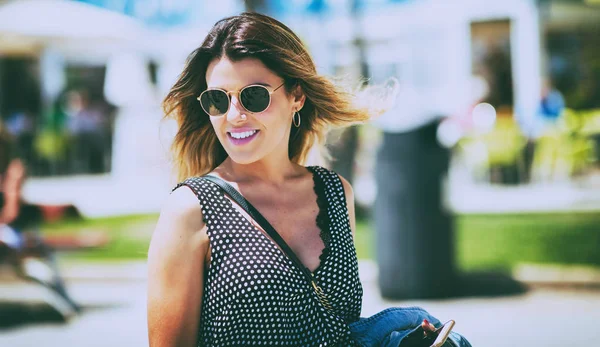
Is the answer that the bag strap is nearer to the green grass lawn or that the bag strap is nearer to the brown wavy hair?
the brown wavy hair

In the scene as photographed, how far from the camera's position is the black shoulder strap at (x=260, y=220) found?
2.07m

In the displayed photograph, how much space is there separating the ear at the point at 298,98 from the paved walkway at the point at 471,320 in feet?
10.5

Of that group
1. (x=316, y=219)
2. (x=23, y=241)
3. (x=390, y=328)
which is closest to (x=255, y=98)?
(x=316, y=219)

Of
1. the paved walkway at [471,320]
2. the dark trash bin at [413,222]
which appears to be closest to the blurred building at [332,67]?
the paved walkway at [471,320]

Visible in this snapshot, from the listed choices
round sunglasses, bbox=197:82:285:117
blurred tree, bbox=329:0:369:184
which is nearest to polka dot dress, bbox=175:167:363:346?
round sunglasses, bbox=197:82:285:117

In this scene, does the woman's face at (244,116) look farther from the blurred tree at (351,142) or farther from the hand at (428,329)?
the blurred tree at (351,142)

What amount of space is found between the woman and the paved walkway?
3192 mm

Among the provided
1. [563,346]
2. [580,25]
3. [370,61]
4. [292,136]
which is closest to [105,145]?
[370,61]

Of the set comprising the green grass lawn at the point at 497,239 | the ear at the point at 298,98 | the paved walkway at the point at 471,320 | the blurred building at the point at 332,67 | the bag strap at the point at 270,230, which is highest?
the blurred building at the point at 332,67

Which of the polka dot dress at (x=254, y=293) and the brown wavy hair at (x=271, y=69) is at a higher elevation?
the brown wavy hair at (x=271, y=69)

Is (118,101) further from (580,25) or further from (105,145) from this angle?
(580,25)

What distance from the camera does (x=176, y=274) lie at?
6.41ft

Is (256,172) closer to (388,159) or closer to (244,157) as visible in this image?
(244,157)

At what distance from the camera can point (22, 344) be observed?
564 cm
